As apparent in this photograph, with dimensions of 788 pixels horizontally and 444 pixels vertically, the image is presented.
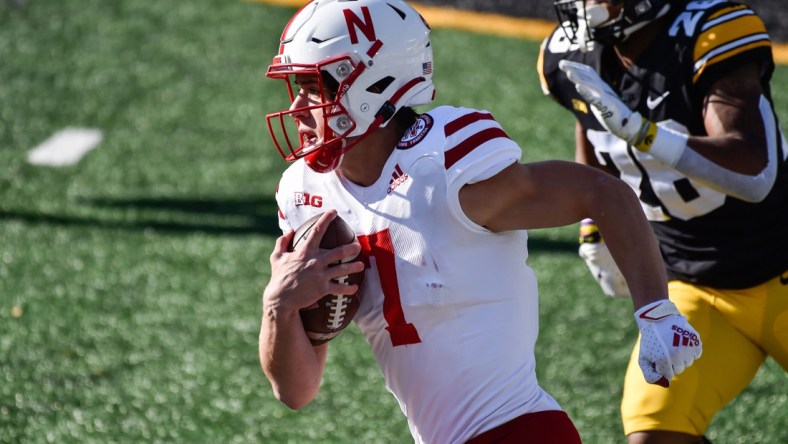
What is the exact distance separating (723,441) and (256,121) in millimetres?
4024

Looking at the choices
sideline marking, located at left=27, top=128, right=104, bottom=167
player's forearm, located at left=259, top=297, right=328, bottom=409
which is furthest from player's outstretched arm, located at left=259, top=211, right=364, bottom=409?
sideline marking, located at left=27, top=128, right=104, bottom=167

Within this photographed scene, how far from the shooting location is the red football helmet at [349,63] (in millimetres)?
2729

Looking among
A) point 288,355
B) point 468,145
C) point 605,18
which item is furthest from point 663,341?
point 605,18

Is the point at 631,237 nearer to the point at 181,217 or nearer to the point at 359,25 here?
the point at 359,25

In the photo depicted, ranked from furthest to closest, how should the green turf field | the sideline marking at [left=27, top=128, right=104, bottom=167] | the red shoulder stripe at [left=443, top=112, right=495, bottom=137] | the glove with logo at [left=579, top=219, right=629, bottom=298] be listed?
the sideline marking at [left=27, top=128, right=104, bottom=167] < the green turf field < the glove with logo at [left=579, top=219, right=629, bottom=298] < the red shoulder stripe at [left=443, top=112, right=495, bottom=137]

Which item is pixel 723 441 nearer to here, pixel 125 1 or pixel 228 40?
pixel 228 40

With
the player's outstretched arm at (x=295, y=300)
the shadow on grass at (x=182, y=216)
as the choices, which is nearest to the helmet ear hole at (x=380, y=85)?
the player's outstretched arm at (x=295, y=300)

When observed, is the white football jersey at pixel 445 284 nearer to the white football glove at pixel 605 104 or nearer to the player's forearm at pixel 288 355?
the player's forearm at pixel 288 355

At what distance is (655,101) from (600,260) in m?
0.58

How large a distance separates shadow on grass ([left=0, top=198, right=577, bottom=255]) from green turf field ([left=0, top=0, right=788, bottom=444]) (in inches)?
0.5

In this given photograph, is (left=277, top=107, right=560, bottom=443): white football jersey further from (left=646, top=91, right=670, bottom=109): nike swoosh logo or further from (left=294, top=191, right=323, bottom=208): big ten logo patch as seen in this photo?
(left=646, top=91, right=670, bottom=109): nike swoosh logo

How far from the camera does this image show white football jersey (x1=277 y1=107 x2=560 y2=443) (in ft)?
8.63

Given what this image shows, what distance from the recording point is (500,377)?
2.73 metres

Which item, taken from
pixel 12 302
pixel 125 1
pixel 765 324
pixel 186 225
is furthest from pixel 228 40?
pixel 765 324
